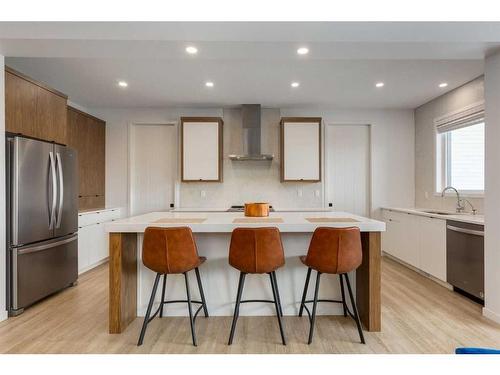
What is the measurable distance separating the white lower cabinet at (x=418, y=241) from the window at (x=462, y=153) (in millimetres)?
733

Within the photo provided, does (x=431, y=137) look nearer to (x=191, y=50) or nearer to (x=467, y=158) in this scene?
(x=467, y=158)

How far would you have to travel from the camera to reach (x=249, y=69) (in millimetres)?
3621

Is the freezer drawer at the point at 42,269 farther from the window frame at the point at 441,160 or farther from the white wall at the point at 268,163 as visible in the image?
the window frame at the point at 441,160

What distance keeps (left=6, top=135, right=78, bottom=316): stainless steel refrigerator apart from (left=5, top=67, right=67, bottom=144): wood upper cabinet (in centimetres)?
19

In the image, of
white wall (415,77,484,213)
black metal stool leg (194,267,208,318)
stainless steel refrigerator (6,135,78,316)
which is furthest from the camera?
white wall (415,77,484,213)

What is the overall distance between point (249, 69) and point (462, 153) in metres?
3.19

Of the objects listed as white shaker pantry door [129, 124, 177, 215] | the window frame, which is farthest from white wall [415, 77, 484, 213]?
white shaker pantry door [129, 124, 177, 215]

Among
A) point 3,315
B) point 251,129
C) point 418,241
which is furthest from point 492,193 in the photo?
point 3,315

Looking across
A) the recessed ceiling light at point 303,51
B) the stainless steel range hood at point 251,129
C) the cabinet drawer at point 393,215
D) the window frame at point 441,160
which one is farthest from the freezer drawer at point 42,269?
the window frame at point 441,160

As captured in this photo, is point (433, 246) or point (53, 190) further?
point (433, 246)

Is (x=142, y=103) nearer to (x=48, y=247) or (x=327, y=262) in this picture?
(x=48, y=247)

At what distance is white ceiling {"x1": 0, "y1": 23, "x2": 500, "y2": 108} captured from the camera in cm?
261

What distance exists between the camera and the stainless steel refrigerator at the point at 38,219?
2.83 meters

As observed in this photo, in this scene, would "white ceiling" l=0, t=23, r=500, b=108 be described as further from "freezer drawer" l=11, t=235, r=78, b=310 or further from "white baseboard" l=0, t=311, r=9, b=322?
"white baseboard" l=0, t=311, r=9, b=322
